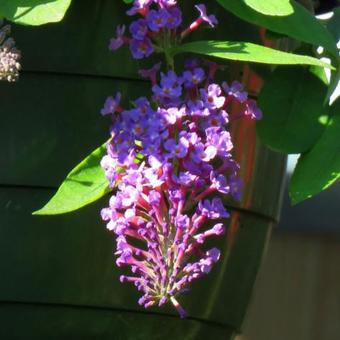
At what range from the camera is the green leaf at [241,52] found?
1.35 metres

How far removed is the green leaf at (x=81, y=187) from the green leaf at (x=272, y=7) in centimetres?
24

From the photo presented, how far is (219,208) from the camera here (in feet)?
4.36

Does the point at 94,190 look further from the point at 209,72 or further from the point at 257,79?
the point at 257,79

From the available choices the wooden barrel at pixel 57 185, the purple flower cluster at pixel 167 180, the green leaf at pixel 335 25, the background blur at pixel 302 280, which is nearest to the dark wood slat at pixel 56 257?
the wooden barrel at pixel 57 185

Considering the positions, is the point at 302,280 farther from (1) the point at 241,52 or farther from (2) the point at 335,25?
(1) the point at 241,52

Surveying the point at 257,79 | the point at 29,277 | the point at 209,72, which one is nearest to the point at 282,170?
the point at 257,79

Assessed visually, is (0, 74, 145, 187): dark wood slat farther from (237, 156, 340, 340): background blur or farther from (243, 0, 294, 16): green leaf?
(237, 156, 340, 340): background blur

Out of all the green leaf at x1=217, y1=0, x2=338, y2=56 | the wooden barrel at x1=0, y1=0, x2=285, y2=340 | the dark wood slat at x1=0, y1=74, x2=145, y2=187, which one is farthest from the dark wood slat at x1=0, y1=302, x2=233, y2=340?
the green leaf at x1=217, y1=0, x2=338, y2=56

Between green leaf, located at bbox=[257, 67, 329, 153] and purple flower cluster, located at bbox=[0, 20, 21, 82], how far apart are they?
0.29m

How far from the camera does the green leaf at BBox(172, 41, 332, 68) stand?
1.35m

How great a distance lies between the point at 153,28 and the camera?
1.36m

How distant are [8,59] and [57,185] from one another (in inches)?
6.7

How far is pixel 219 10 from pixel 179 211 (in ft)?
1.17

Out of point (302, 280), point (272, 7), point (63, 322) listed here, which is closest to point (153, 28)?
point (272, 7)
